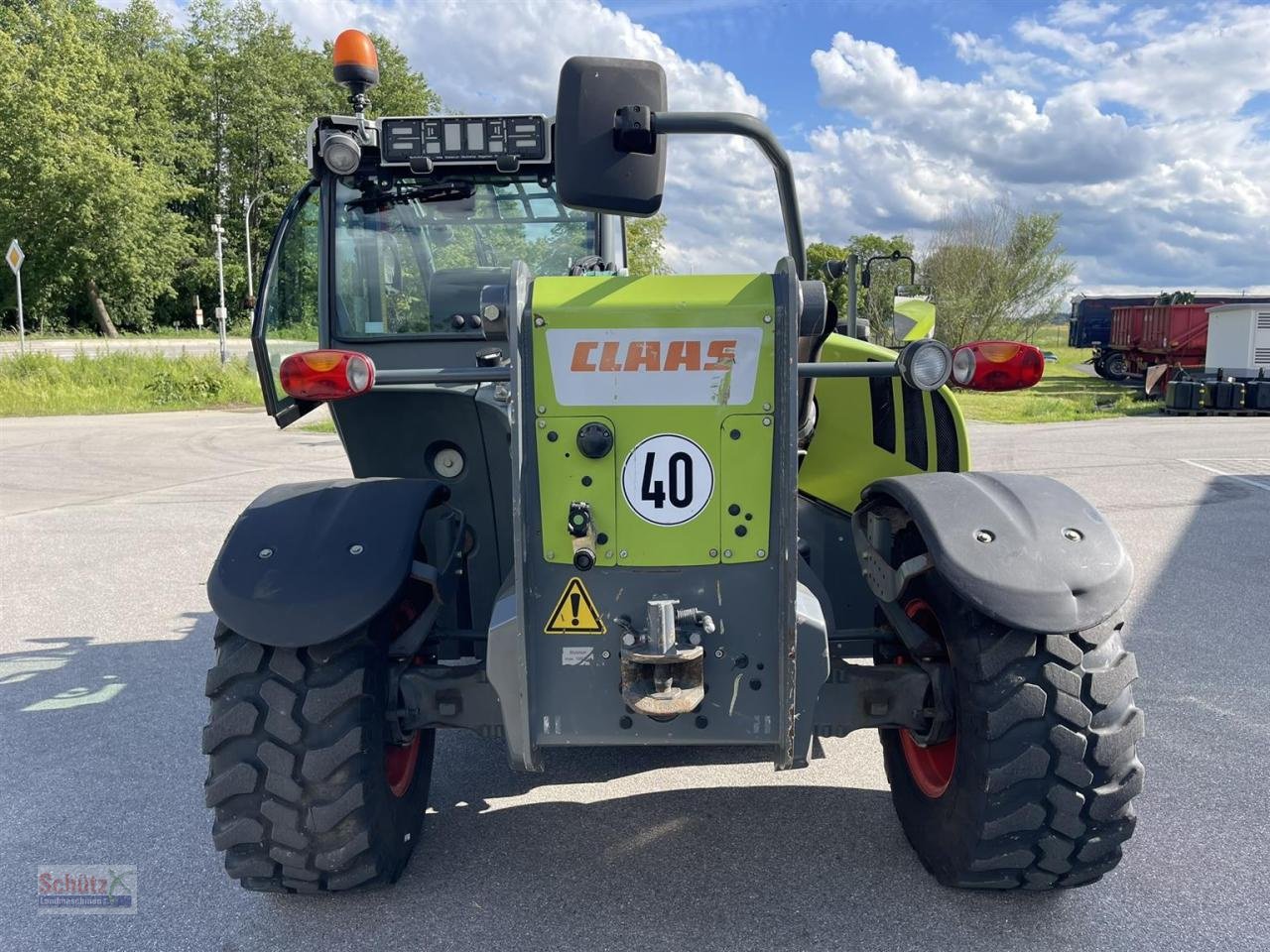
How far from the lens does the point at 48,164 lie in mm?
35594

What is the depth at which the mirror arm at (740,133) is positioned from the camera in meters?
2.08

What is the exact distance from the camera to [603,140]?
2.09 m

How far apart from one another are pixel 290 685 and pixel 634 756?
1595 millimetres

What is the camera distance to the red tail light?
258cm

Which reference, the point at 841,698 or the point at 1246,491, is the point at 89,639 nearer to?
the point at 841,698

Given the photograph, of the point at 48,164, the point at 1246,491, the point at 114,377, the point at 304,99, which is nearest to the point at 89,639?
the point at 1246,491

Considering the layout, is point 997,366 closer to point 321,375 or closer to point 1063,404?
point 321,375

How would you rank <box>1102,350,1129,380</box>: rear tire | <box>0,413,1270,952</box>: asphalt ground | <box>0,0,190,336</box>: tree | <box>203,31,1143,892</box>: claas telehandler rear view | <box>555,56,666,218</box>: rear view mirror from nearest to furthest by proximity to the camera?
<box>555,56,666,218</box>: rear view mirror, <box>203,31,1143,892</box>: claas telehandler rear view, <box>0,413,1270,952</box>: asphalt ground, <box>1102,350,1129,380</box>: rear tire, <box>0,0,190,336</box>: tree

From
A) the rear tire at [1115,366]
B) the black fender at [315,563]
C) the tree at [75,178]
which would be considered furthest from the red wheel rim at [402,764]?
the tree at [75,178]

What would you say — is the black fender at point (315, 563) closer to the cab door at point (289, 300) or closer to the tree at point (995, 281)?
the cab door at point (289, 300)

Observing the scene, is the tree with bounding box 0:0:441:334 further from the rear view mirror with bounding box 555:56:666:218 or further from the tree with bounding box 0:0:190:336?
the rear view mirror with bounding box 555:56:666:218

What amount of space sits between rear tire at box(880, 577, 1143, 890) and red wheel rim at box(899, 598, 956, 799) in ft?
0.87

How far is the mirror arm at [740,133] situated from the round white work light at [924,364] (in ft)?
1.08

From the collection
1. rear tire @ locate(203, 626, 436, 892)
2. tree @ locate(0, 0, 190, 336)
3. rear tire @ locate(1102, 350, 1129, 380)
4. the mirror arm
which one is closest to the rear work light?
rear tire @ locate(203, 626, 436, 892)
